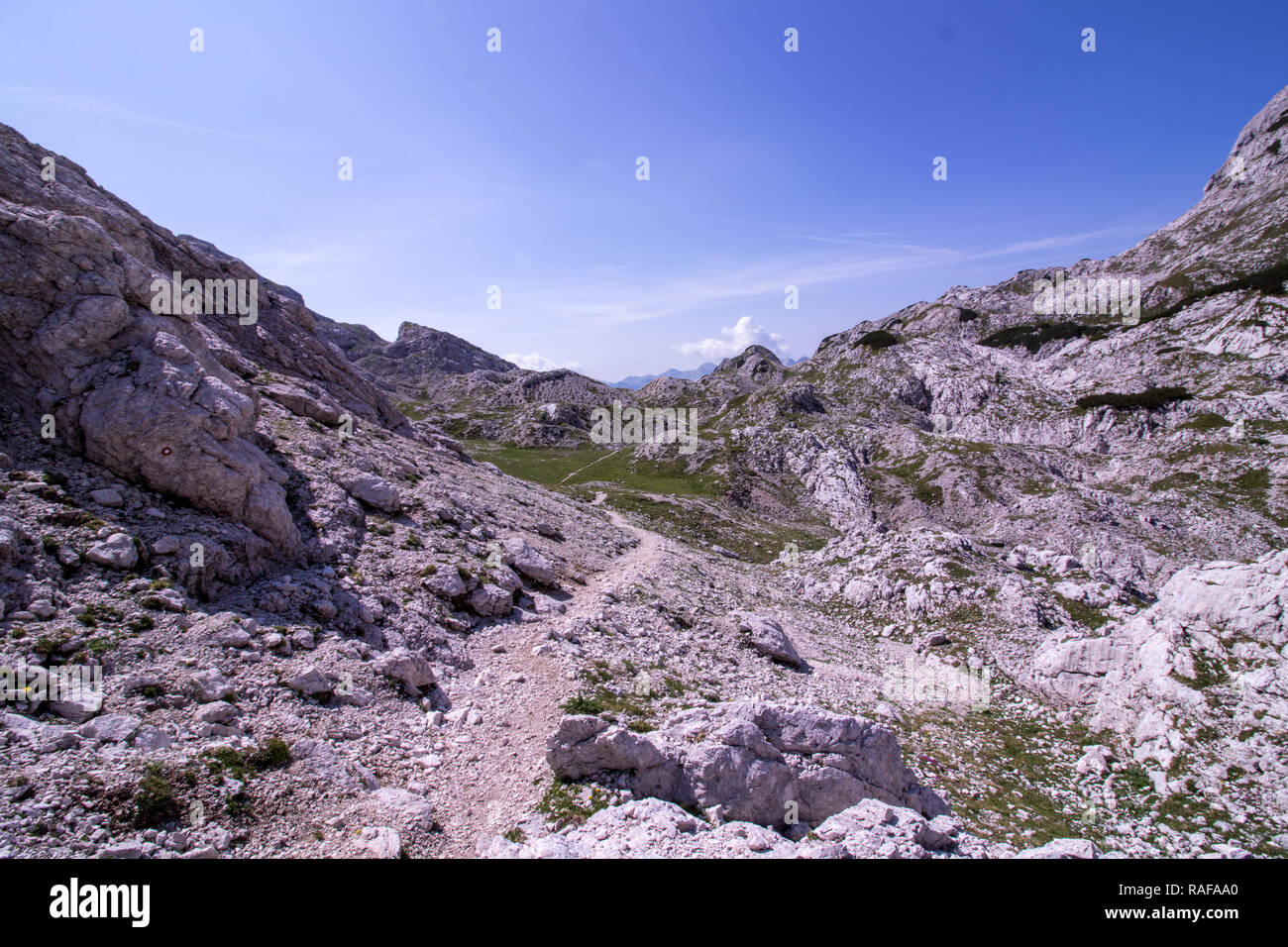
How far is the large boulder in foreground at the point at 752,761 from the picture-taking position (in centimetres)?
1320

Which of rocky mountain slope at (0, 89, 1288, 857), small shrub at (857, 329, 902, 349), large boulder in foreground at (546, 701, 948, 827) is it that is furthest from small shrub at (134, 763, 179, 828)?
small shrub at (857, 329, 902, 349)

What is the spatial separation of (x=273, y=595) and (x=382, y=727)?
637 cm

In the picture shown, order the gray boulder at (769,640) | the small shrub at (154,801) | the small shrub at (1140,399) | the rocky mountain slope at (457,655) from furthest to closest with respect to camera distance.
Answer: the small shrub at (1140,399), the gray boulder at (769,640), the rocky mountain slope at (457,655), the small shrub at (154,801)

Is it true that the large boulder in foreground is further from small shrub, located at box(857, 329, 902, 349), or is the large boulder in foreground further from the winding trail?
small shrub, located at box(857, 329, 902, 349)

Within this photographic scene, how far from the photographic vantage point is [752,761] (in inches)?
538

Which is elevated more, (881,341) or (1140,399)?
(881,341)

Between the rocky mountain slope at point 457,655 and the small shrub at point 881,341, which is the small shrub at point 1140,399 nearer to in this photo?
the small shrub at point 881,341

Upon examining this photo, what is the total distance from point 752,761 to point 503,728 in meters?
7.48

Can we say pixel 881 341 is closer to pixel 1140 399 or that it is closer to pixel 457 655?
pixel 1140 399

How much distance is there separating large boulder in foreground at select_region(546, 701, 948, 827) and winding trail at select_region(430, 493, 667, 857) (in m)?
1.22

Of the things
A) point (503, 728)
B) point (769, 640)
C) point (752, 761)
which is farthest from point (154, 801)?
point (769, 640)

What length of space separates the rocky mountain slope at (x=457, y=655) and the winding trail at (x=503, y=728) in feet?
0.37

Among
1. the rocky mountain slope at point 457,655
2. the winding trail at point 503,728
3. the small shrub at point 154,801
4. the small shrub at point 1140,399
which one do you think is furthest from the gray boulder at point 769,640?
the small shrub at point 1140,399
